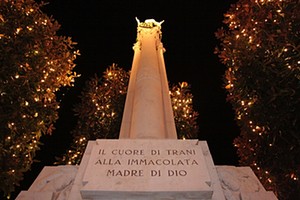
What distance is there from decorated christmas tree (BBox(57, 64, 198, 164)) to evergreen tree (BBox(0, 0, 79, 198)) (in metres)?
6.34

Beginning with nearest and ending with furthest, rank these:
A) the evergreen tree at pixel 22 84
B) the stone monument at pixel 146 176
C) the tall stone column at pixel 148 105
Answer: the stone monument at pixel 146 176, the tall stone column at pixel 148 105, the evergreen tree at pixel 22 84

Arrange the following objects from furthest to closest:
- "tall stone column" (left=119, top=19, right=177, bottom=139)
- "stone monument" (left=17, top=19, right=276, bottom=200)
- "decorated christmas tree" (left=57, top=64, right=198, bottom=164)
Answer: "decorated christmas tree" (left=57, top=64, right=198, bottom=164)
"tall stone column" (left=119, top=19, right=177, bottom=139)
"stone monument" (left=17, top=19, right=276, bottom=200)

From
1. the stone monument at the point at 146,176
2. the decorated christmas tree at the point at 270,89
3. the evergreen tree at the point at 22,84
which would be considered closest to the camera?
the stone monument at the point at 146,176

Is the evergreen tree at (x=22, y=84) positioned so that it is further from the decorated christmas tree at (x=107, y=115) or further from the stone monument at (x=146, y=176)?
the decorated christmas tree at (x=107, y=115)

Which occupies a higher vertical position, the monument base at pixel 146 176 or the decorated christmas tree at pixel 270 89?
the decorated christmas tree at pixel 270 89

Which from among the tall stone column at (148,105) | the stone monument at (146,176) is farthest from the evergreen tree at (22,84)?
the stone monument at (146,176)

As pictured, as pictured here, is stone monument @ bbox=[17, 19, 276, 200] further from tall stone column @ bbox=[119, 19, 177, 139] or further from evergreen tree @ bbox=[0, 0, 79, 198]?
evergreen tree @ bbox=[0, 0, 79, 198]

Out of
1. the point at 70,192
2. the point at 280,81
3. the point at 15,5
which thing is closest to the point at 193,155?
the point at 70,192

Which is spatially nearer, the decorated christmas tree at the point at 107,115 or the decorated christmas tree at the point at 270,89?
the decorated christmas tree at the point at 270,89

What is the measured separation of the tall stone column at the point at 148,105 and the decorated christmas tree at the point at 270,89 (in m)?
4.30

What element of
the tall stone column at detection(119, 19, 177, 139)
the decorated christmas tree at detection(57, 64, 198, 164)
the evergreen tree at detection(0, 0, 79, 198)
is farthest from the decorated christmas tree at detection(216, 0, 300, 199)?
the evergreen tree at detection(0, 0, 79, 198)

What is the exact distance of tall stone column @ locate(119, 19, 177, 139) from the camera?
10821 mm

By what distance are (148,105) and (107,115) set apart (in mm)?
13286

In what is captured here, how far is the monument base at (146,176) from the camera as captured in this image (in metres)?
7.10
